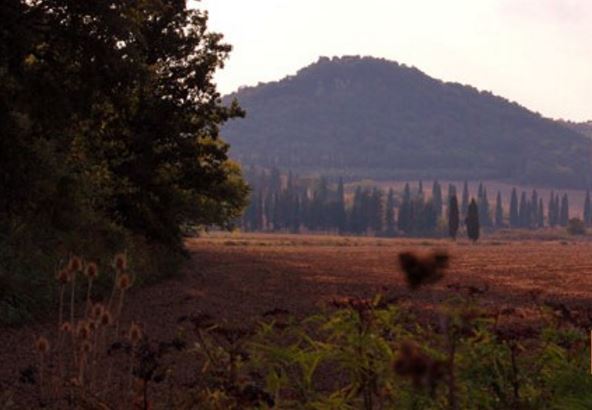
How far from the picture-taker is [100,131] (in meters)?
26.4

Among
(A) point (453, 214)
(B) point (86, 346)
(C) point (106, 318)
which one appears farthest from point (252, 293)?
(A) point (453, 214)

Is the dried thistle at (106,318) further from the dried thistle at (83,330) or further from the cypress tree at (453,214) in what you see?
the cypress tree at (453,214)

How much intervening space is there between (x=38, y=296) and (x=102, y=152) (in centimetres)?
857

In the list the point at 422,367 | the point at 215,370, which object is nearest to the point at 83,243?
the point at 215,370

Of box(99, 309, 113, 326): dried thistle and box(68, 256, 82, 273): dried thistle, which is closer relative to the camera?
box(99, 309, 113, 326): dried thistle

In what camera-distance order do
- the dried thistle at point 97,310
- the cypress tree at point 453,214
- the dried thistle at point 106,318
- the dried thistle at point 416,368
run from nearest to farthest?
the dried thistle at point 416,368 < the dried thistle at point 106,318 < the dried thistle at point 97,310 < the cypress tree at point 453,214

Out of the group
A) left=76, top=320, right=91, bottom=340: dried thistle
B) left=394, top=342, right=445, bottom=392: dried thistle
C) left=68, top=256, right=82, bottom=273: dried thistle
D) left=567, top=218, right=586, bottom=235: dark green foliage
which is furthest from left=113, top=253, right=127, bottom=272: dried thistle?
left=567, top=218, right=586, bottom=235: dark green foliage

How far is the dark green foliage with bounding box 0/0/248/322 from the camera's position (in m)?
14.3

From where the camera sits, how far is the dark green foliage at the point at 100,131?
47.0ft

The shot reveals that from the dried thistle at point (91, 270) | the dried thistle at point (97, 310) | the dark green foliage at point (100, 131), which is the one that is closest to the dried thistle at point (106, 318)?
the dried thistle at point (97, 310)

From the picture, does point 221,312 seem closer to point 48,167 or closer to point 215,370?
point 48,167

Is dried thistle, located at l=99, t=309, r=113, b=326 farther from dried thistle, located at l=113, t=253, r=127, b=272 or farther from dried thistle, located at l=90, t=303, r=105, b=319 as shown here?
dried thistle, located at l=113, t=253, r=127, b=272

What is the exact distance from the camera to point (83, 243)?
72.0 feet

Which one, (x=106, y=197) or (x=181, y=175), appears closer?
(x=106, y=197)
